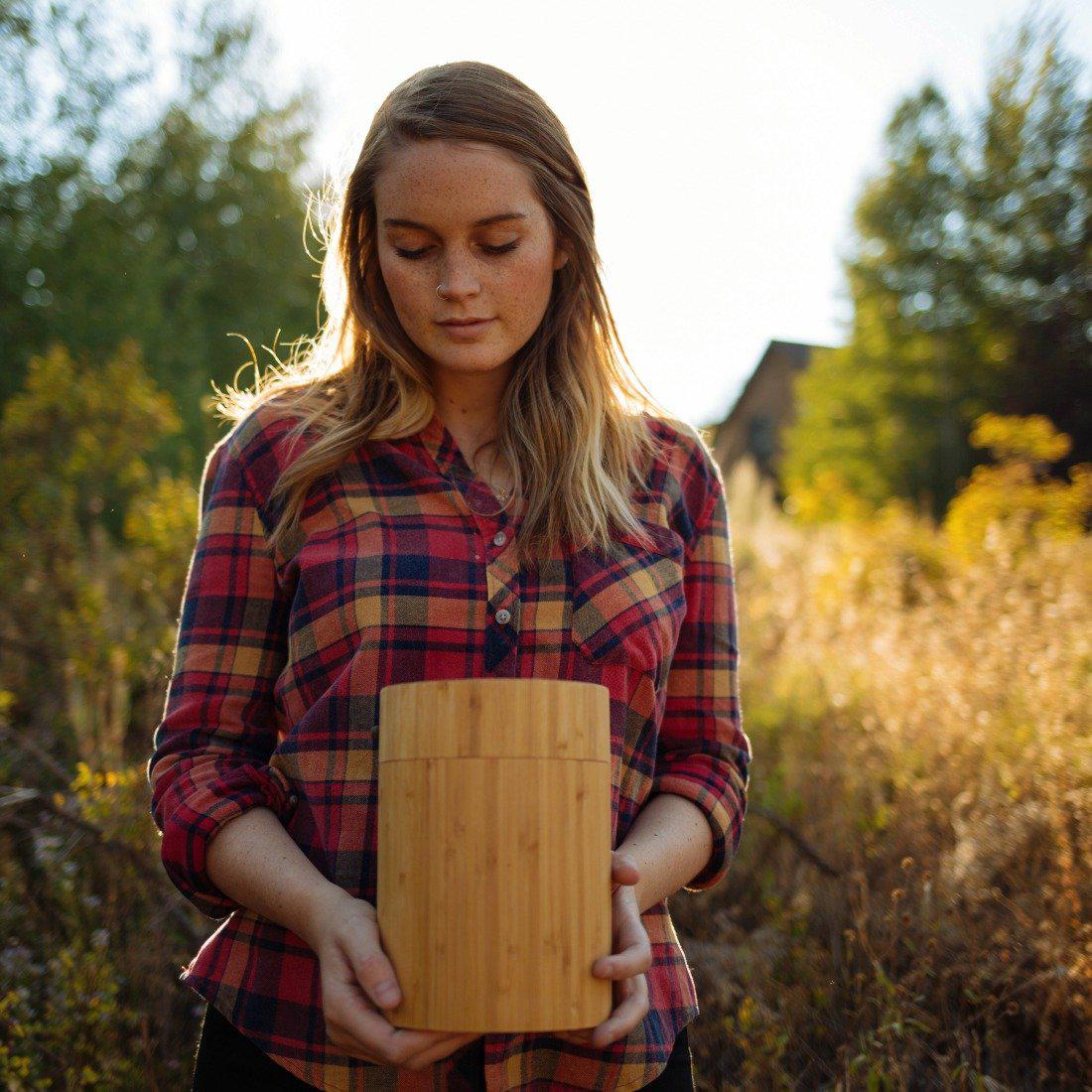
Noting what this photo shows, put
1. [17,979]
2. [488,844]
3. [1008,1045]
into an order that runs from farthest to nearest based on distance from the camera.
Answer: [17,979] → [1008,1045] → [488,844]

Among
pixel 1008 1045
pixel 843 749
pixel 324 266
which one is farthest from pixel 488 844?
pixel 843 749

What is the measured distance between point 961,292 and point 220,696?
21.1 meters

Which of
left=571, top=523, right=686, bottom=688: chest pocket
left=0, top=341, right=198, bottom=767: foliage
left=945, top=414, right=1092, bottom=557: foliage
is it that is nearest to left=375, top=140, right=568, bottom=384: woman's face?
left=571, top=523, right=686, bottom=688: chest pocket

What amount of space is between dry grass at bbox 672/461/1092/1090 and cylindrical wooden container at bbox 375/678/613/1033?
1.28 meters

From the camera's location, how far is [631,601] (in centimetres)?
144

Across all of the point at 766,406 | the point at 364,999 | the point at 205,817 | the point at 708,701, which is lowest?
the point at 364,999

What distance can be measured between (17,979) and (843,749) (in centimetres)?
246

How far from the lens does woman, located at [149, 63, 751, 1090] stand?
1302mm

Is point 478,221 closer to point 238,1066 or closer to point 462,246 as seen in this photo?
point 462,246

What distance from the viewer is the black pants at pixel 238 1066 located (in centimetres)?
130

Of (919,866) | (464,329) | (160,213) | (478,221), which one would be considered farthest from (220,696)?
(160,213)

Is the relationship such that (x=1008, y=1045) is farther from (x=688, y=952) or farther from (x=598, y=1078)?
(x=598, y=1078)

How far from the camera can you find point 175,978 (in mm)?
2549

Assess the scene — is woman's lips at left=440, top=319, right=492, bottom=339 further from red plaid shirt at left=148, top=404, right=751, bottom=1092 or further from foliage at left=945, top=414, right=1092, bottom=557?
foliage at left=945, top=414, right=1092, bottom=557
